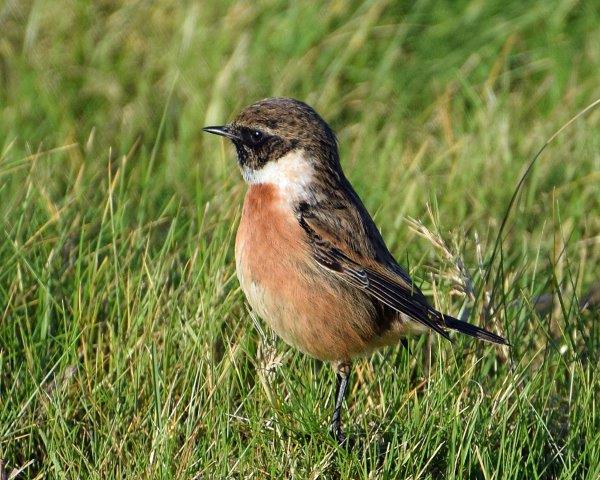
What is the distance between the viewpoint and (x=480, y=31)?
9.38 metres

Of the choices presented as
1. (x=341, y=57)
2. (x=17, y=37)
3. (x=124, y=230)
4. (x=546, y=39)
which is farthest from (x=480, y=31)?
(x=124, y=230)

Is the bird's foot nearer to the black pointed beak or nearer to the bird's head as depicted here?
the bird's head

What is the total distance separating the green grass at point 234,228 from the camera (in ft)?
17.0

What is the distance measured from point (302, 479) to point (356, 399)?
924 millimetres

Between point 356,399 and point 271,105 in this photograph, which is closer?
point 356,399

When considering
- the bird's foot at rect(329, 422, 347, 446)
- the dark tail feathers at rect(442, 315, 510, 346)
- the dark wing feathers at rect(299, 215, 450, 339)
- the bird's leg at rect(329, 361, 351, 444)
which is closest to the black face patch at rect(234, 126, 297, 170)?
the dark wing feathers at rect(299, 215, 450, 339)

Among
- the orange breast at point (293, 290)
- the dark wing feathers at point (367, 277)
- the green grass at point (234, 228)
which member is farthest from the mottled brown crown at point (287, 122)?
the green grass at point (234, 228)

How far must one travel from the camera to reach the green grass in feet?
17.0

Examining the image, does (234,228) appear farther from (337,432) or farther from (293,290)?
(337,432)

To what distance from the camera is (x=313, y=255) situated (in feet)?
19.6

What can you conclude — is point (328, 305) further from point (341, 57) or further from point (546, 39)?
point (546, 39)

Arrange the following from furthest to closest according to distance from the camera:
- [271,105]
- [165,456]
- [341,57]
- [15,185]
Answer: [341,57] < [15,185] < [271,105] < [165,456]

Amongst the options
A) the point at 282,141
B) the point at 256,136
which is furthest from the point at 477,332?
the point at 256,136

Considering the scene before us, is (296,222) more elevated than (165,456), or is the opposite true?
A: (296,222)
